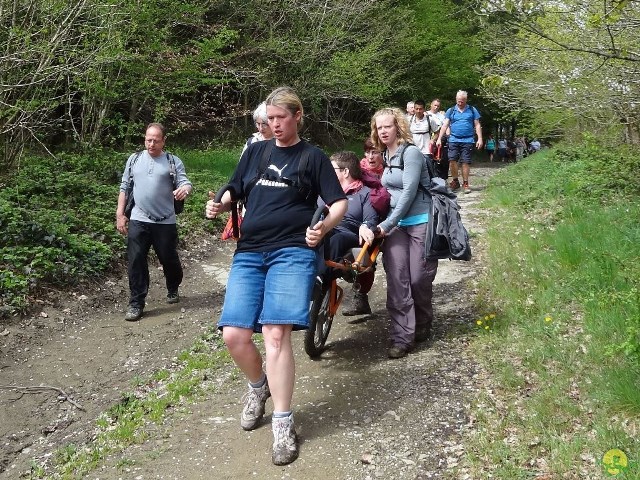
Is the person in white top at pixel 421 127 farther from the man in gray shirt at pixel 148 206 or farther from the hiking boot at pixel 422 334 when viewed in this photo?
the hiking boot at pixel 422 334

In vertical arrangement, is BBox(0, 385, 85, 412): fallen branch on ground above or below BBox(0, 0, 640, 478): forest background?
below

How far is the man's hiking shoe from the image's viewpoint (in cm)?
701

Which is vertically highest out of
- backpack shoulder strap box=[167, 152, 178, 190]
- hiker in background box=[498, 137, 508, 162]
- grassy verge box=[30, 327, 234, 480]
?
backpack shoulder strap box=[167, 152, 178, 190]

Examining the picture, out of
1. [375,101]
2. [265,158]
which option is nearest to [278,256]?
[265,158]

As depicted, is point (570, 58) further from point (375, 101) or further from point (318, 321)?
point (375, 101)

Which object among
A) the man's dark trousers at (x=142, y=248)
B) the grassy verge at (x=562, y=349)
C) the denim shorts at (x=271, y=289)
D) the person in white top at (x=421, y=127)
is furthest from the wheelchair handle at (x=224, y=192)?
the person in white top at (x=421, y=127)

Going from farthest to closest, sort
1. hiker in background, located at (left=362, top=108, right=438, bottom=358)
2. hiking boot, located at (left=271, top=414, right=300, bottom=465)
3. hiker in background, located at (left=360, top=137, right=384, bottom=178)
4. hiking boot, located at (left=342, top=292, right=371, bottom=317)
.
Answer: hiking boot, located at (left=342, top=292, right=371, bottom=317), hiker in background, located at (left=360, top=137, right=384, bottom=178), hiker in background, located at (left=362, top=108, right=438, bottom=358), hiking boot, located at (left=271, top=414, right=300, bottom=465)

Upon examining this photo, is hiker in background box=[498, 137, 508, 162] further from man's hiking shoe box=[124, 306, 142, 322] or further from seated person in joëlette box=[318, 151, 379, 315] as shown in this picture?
seated person in joëlette box=[318, 151, 379, 315]

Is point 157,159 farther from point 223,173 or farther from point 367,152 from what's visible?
point 223,173

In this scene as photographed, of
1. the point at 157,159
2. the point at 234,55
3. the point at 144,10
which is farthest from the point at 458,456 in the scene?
the point at 234,55

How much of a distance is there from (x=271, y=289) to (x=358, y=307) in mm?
2688

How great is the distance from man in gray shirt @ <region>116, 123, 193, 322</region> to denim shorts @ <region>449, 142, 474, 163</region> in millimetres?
7464

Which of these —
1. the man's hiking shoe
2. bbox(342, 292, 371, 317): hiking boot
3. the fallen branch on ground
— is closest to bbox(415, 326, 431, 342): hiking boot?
bbox(342, 292, 371, 317): hiking boot

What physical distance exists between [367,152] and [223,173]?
8501 millimetres
